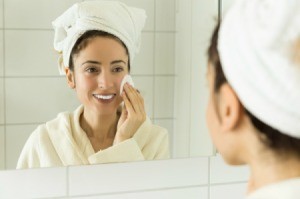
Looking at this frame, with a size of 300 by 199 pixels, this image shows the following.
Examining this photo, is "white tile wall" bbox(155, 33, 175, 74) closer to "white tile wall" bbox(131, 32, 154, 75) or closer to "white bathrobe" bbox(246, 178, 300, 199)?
"white tile wall" bbox(131, 32, 154, 75)

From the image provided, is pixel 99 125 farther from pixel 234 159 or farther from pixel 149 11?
pixel 234 159

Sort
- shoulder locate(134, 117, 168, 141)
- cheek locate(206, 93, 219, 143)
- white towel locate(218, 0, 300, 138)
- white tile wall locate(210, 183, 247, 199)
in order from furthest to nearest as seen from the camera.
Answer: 1. white tile wall locate(210, 183, 247, 199)
2. shoulder locate(134, 117, 168, 141)
3. cheek locate(206, 93, 219, 143)
4. white towel locate(218, 0, 300, 138)

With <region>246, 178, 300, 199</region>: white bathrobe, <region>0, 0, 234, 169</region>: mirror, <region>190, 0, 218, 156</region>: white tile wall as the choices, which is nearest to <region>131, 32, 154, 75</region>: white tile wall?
<region>0, 0, 234, 169</region>: mirror

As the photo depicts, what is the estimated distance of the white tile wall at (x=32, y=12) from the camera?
99 centimetres

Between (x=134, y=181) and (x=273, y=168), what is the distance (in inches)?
19.1

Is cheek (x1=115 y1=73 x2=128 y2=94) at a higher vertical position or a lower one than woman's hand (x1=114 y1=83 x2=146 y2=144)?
higher

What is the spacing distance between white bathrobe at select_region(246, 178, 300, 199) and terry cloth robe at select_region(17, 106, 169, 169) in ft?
1.49

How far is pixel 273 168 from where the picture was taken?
68 cm

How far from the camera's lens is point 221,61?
673mm

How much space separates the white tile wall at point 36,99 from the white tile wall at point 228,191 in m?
0.40

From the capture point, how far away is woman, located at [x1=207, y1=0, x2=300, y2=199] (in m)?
0.62

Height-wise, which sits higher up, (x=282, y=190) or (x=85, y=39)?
(x=85, y=39)

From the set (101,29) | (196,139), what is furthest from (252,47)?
(196,139)

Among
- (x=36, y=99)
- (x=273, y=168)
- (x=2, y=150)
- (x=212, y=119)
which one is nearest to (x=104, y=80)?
(x=36, y=99)
